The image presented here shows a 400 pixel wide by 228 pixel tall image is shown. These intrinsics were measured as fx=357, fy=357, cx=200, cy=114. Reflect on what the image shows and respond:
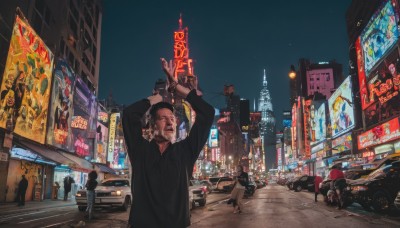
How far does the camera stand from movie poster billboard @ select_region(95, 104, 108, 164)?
133 ft

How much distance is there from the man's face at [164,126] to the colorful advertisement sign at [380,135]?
33803mm

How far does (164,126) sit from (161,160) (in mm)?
301

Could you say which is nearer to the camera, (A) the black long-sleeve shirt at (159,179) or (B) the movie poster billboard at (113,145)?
(A) the black long-sleeve shirt at (159,179)

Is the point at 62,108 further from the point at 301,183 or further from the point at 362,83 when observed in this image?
the point at 362,83

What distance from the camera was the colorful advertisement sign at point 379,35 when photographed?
33844 mm

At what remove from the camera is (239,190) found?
14.0 m

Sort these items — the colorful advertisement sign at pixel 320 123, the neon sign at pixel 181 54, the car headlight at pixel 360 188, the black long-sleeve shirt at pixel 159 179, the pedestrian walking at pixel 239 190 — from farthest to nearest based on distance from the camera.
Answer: the colorful advertisement sign at pixel 320 123 < the neon sign at pixel 181 54 < the pedestrian walking at pixel 239 190 < the car headlight at pixel 360 188 < the black long-sleeve shirt at pixel 159 179

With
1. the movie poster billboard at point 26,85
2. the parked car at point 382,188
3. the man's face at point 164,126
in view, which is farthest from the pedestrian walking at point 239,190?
the movie poster billboard at point 26,85

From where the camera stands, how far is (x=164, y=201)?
2576 mm

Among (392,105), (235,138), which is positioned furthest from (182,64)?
(235,138)

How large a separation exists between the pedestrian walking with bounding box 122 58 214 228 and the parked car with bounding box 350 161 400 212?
11986 millimetres

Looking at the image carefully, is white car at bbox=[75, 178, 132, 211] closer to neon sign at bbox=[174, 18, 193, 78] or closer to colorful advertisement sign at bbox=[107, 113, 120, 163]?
colorful advertisement sign at bbox=[107, 113, 120, 163]

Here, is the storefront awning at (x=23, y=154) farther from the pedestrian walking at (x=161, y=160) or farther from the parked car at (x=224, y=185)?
the pedestrian walking at (x=161, y=160)

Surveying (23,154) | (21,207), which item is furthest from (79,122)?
(21,207)
